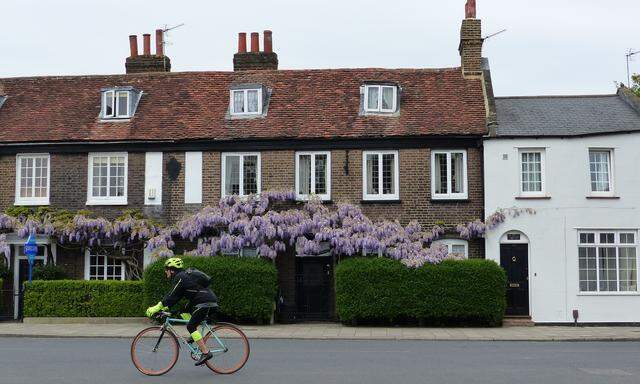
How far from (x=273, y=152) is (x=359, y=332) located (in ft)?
23.4

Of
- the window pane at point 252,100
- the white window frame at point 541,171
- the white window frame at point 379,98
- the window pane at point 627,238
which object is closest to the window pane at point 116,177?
the window pane at point 252,100

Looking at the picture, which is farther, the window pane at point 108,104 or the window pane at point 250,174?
the window pane at point 108,104

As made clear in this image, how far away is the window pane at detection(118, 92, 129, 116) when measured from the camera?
89.5 ft

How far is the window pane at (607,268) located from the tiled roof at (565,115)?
3646 millimetres

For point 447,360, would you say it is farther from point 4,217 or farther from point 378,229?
point 4,217

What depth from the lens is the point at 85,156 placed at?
26375 millimetres

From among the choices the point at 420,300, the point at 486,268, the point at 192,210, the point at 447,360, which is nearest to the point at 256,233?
the point at 192,210

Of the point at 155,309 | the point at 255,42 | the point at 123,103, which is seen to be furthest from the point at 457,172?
the point at 155,309

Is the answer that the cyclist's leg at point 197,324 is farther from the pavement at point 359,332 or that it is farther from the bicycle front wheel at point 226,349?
the pavement at point 359,332

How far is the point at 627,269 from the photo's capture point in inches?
958

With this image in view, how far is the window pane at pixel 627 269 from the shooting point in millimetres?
24297

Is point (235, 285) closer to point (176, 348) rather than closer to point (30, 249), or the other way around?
point (30, 249)

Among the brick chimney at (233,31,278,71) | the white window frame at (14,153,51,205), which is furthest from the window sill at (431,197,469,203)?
the white window frame at (14,153,51,205)

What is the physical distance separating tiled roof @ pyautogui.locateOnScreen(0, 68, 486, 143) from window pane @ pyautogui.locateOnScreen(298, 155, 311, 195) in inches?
33.9
